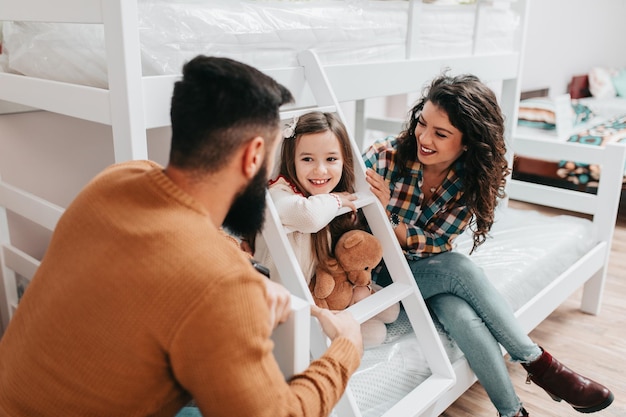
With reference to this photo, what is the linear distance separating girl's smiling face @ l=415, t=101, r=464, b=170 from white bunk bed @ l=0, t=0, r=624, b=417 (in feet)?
0.70

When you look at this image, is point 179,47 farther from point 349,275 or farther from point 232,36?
point 349,275

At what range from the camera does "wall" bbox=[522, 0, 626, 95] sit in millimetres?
5121

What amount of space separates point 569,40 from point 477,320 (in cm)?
487

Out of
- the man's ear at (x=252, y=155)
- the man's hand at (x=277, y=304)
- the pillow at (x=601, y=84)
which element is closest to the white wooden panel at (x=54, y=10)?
the man's ear at (x=252, y=155)

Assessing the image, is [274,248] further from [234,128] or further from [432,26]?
[432,26]

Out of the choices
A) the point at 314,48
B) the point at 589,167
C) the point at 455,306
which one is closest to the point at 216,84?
the point at 314,48

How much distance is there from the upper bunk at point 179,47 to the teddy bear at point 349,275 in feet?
1.47

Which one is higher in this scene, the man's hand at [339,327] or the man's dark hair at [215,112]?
the man's dark hair at [215,112]

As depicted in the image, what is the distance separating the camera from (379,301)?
4.91 feet

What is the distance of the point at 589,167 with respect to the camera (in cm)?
394

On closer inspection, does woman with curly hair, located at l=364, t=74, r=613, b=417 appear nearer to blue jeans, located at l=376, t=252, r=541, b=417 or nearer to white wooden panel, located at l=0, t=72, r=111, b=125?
blue jeans, located at l=376, t=252, r=541, b=417

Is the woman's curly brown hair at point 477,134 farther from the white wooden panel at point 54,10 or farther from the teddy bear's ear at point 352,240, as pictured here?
the white wooden panel at point 54,10

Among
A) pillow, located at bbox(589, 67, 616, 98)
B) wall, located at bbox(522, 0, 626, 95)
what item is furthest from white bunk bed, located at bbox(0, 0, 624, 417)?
pillow, located at bbox(589, 67, 616, 98)

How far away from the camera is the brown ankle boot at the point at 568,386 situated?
5.69 feet
